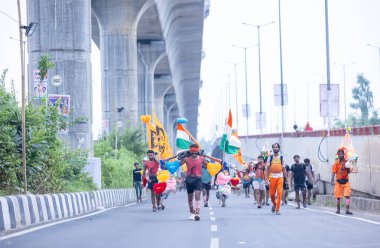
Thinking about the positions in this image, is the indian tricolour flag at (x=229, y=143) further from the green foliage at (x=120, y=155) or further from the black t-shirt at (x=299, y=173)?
the green foliage at (x=120, y=155)

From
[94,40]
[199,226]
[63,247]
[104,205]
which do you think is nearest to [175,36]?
[94,40]

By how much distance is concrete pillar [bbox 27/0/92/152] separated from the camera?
102ft

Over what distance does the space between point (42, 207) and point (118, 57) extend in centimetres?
3566

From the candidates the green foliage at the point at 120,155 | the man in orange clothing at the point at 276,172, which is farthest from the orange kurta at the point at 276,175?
the green foliage at the point at 120,155

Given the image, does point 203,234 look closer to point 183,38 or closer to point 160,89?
point 183,38

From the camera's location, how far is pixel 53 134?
23.5 meters

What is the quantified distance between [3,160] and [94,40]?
52785mm

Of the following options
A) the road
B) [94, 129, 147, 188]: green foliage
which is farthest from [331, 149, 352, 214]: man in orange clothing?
[94, 129, 147, 188]: green foliage

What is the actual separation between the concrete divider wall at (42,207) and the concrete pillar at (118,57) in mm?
24784

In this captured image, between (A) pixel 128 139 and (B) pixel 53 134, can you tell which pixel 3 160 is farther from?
(A) pixel 128 139

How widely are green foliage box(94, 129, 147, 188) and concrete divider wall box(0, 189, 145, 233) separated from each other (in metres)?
10.5

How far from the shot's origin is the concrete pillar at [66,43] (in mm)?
31234

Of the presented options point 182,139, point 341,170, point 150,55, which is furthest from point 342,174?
point 150,55

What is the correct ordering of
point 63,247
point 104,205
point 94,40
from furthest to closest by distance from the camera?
point 94,40 → point 104,205 → point 63,247
